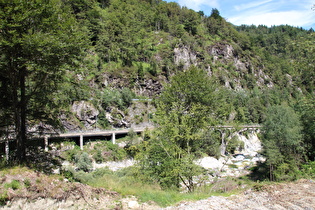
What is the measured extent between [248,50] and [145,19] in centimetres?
6185

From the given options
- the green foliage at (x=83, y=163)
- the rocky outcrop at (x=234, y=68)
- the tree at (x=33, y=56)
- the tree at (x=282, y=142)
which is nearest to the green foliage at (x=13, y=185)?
the tree at (x=33, y=56)

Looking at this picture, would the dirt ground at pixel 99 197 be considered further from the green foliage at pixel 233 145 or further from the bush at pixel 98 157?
the green foliage at pixel 233 145

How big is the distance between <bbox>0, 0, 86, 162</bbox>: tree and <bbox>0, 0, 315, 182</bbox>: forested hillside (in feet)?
0.11

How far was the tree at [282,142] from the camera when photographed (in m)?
22.7

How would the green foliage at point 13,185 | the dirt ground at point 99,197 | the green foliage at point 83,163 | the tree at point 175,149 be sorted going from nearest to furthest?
the dirt ground at point 99,197 → the green foliage at point 13,185 → the tree at point 175,149 → the green foliage at point 83,163

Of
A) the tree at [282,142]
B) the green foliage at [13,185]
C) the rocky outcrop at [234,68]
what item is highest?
the rocky outcrop at [234,68]

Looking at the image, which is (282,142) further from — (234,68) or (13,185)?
(234,68)

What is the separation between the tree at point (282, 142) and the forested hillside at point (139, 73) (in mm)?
150

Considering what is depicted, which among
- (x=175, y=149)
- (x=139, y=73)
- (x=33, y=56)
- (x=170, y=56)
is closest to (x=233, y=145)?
(x=139, y=73)

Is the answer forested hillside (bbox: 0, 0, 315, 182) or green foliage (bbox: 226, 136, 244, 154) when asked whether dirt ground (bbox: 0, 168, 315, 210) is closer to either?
forested hillside (bbox: 0, 0, 315, 182)

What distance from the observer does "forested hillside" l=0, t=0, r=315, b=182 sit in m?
7.30

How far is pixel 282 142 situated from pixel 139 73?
41539 millimetres

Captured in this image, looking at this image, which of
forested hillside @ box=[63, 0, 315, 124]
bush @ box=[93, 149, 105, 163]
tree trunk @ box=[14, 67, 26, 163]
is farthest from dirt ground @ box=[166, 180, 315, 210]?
bush @ box=[93, 149, 105, 163]

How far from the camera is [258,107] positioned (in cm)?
7106
